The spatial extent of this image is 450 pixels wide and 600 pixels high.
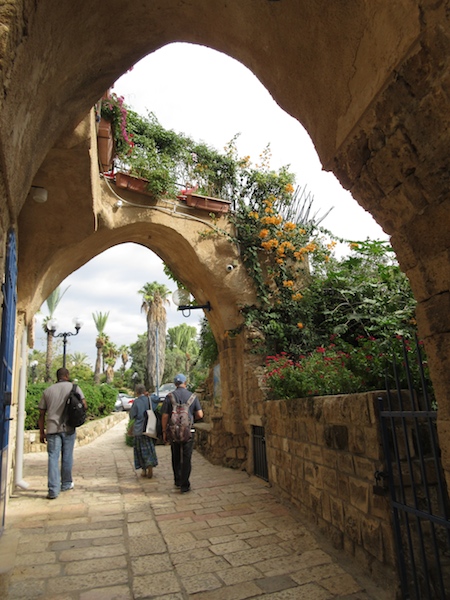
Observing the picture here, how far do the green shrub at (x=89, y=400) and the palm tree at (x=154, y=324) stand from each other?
2.28 meters

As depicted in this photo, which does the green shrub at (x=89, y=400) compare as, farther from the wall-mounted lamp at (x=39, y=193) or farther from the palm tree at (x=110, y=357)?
the palm tree at (x=110, y=357)

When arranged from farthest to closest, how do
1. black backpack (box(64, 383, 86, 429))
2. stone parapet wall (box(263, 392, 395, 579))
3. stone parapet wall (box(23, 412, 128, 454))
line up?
stone parapet wall (box(23, 412, 128, 454)) < black backpack (box(64, 383, 86, 429)) < stone parapet wall (box(263, 392, 395, 579))

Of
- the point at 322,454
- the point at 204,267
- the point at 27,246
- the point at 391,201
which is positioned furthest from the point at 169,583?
the point at 204,267

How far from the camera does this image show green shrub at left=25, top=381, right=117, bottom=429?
11.2m

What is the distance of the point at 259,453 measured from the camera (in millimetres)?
6160

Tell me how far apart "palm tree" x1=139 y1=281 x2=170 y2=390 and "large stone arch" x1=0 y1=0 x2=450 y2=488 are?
17787mm

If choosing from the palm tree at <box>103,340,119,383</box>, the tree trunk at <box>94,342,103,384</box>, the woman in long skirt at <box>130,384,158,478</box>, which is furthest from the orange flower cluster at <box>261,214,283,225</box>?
the palm tree at <box>103,340,119,383</box>

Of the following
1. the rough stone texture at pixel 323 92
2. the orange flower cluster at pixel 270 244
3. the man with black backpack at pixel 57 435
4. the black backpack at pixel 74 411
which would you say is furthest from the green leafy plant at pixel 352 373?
the man with black backpack at pixel 57 435

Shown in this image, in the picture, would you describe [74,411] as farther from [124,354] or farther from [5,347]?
[124,354]

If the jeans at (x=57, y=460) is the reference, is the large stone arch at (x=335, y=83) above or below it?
above

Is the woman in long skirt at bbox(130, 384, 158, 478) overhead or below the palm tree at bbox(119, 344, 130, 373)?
below

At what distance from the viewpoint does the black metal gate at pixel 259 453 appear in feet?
19.3

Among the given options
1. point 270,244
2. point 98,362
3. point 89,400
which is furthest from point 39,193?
point 98,362

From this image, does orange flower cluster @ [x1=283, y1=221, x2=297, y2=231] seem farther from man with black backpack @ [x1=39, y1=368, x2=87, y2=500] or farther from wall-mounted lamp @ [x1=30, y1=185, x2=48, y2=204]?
man with black backpack @ [x1=39, y1=368, x2=87, y2=500]
